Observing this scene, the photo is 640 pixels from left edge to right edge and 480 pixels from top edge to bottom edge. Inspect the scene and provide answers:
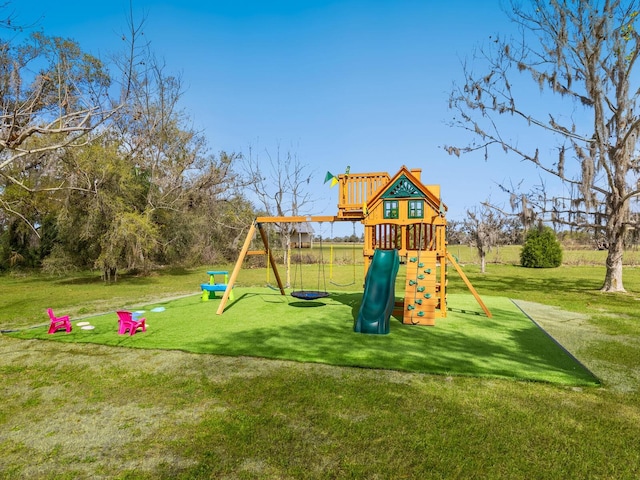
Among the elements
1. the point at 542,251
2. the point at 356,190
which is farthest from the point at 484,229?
the point at 356,190

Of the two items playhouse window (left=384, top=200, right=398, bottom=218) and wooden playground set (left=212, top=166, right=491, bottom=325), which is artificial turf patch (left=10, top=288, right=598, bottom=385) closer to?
wooden playground set (left=212, top=166, right=491, bottom=325)

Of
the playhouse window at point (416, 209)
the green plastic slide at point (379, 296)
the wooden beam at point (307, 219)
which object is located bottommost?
the green plastic slide at point (379, 296)

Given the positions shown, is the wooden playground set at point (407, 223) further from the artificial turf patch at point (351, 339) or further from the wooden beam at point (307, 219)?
the artificial turf patch at point (351, 339)

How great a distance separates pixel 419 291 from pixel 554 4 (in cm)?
1291

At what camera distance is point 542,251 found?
25344mm

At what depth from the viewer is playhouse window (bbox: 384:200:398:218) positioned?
342 inches

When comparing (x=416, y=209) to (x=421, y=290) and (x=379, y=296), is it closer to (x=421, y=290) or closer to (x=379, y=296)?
(x=421, y=290)

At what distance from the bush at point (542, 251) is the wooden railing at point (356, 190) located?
68.6 feet

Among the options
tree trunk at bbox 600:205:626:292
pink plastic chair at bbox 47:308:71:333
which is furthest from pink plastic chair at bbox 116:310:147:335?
tree trunk at bbox 600:205:626:292

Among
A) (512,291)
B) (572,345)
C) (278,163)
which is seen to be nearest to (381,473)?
(572,345)

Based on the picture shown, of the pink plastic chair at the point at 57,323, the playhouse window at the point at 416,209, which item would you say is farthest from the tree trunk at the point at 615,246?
the pink plastic chair at the point at 57,323

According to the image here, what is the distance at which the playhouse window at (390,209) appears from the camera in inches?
342

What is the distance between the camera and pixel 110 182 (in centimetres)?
1591

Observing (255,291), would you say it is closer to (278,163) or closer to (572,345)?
(572,345)
